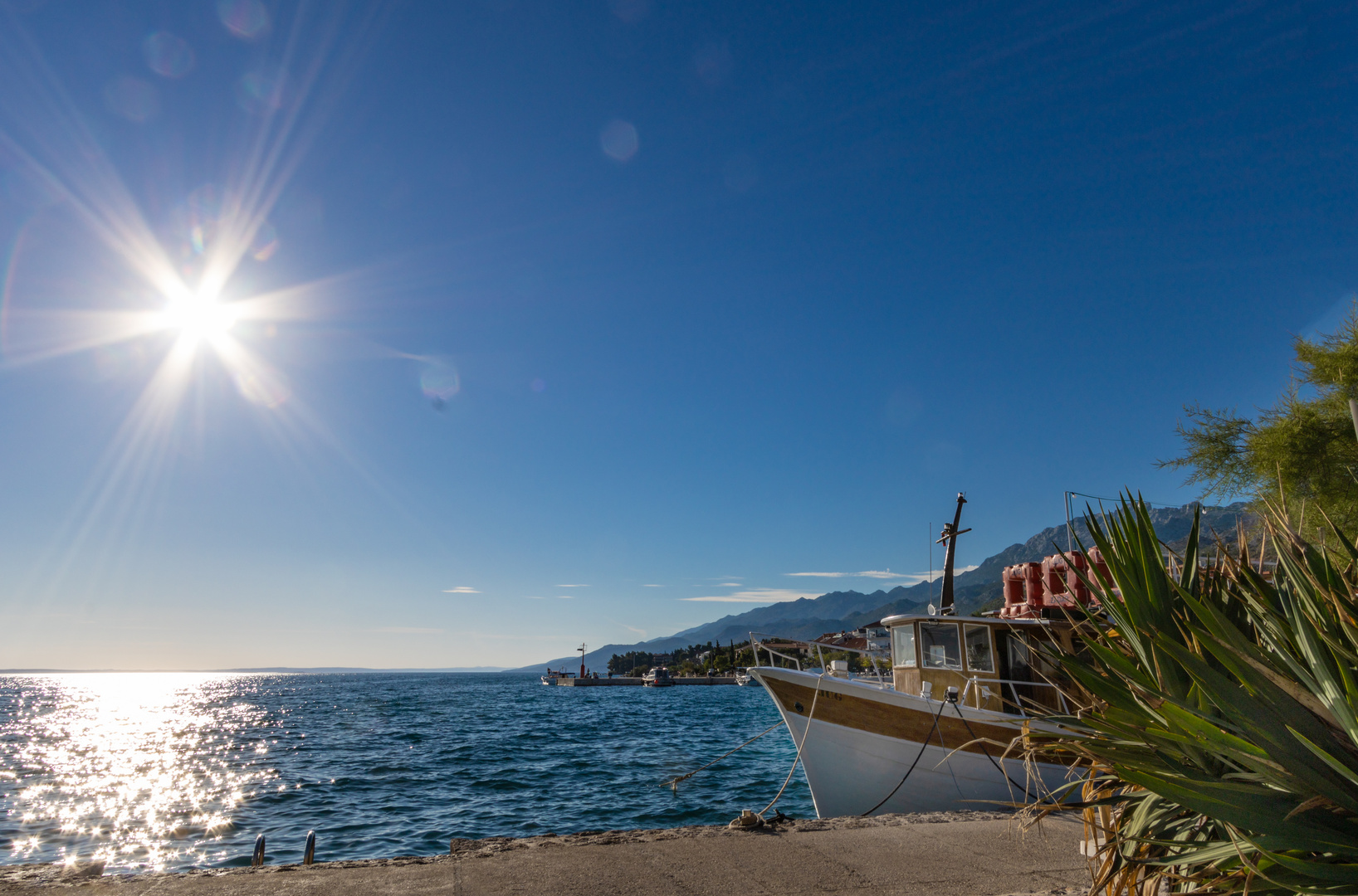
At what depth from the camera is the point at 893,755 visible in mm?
11781

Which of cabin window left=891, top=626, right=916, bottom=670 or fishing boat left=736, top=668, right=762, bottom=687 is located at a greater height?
cabin window left=891, top=626, right=916, bottom=670

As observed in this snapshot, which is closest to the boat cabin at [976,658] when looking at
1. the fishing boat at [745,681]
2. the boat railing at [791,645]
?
the boat railing at [791,645]

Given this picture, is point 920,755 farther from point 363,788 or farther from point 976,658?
point 363,788

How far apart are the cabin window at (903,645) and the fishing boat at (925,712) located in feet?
0.10

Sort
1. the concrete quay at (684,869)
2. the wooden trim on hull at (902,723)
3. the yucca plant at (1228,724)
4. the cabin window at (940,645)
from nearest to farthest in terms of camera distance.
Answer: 1. the yucca plant at (1228,724)
2. the concrete quay at (684,869)
3. the wooden trim on hull at (902,723)
4. the cabin window at (940,645)

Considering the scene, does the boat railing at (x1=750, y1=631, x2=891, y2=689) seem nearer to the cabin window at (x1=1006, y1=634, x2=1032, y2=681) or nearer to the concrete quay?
the cabin window at (x1=1006, y1=634, x2=1032, y2=681)

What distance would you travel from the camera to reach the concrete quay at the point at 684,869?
17.6 ft

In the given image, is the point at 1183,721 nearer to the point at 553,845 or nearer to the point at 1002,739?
the point at 553,845

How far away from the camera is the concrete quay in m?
5.37

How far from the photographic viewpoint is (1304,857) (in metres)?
2.65

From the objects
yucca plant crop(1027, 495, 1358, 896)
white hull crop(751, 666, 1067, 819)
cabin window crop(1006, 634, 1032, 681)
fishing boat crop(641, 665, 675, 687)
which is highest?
yucca plant crop(1027, 495, 1358, 896)

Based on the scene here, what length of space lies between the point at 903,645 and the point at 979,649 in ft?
4.84

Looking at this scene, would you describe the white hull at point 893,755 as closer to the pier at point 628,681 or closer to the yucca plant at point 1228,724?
the yucca plant at point 1228,724

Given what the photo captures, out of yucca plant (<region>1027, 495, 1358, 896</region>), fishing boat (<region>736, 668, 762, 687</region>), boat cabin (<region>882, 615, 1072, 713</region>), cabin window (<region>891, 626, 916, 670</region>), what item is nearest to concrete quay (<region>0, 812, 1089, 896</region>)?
yucca plant (<region>1027, 495, 1358, 896</region>)
